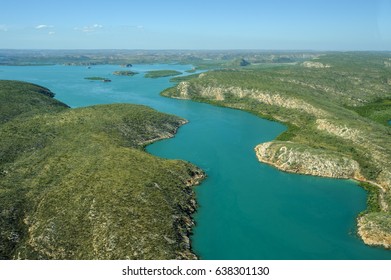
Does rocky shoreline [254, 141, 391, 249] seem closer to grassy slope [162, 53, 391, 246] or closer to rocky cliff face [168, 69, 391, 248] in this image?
rocky cliff face [168, 69, 391, 248]

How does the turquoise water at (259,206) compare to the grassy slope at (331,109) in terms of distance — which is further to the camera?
the grassy slope at (331,109)

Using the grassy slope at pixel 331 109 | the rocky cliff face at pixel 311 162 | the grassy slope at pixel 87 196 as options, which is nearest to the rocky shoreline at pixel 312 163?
the rocky cliff face at pixel 311 162

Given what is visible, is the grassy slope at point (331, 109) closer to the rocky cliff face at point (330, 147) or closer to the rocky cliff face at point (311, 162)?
the rocky cliff face at point (330, 147)

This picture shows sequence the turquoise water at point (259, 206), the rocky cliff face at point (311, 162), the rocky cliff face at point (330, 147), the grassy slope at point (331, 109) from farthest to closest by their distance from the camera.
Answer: the rocky cliff face at point (311, 162) < the grassy slope at point (331, 109) < the rocky cliff face at point (330, 147) < the turquoise water at point (259, 206)

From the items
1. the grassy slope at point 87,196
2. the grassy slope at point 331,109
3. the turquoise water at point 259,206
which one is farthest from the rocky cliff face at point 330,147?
the grassy slope at point 87,196

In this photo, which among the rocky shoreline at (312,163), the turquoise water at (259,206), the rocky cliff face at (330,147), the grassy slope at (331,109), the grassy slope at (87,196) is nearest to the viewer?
the grassy slope at (87,196)

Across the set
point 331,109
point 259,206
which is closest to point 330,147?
point 259,206

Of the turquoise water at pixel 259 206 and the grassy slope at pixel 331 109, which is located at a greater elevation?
the grassy slope at pixel 331 109
